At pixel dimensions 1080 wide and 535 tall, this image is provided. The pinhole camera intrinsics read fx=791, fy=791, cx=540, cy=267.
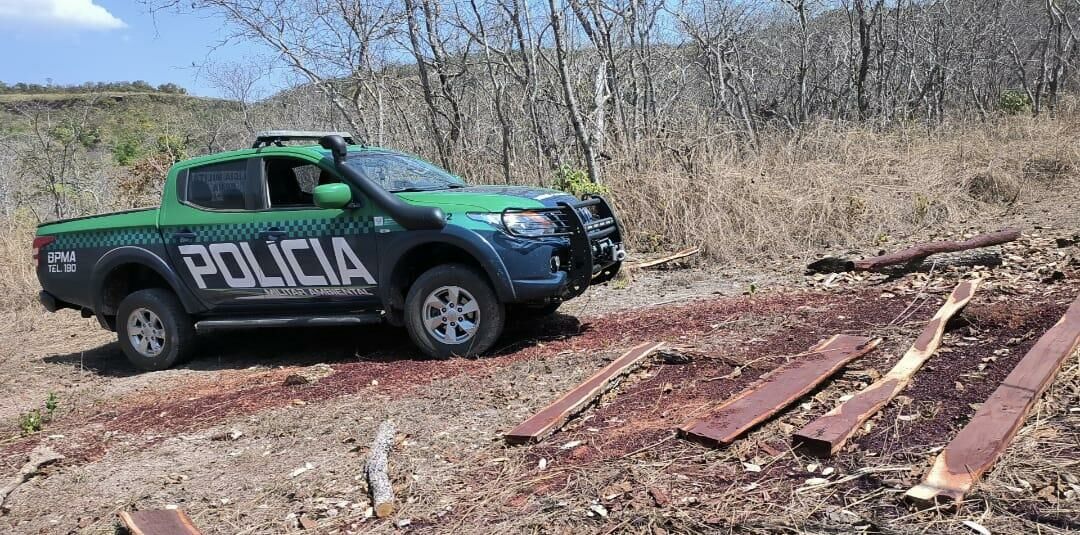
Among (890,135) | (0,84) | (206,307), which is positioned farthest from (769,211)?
(0,84)

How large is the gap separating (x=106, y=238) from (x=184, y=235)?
34.0 inches

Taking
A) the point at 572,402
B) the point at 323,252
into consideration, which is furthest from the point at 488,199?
the point at 572,402

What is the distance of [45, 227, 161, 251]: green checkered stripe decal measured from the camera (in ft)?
22.1

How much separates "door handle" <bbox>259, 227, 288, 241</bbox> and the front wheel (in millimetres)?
1168

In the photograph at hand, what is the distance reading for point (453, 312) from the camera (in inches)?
234

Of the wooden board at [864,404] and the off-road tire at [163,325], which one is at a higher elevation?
the off-road tire at [163,325]

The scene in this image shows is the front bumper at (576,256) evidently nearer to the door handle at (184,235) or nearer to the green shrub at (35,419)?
the door handle at (184,235)

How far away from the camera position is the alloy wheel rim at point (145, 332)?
22.8ft

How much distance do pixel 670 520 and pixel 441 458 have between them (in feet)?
4.50

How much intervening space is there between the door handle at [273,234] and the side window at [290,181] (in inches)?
8.3

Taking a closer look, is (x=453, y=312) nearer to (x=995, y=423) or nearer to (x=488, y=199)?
(x=488, y=199)

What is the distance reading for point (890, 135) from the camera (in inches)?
478

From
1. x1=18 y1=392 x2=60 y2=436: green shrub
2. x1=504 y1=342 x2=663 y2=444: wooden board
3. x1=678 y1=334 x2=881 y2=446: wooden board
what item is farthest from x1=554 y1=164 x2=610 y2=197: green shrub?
x1=18 y1=392 x2=60 y2=436: green shrub

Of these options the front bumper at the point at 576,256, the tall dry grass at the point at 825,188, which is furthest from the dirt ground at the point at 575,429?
the tall dry grass at the point at 825,188
